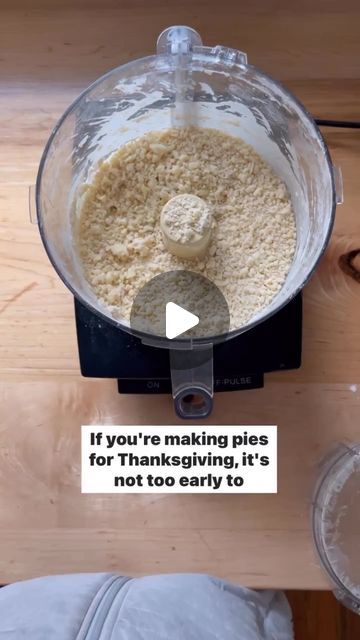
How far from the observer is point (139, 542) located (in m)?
0.69

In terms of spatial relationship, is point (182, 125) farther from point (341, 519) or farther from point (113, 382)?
point (341, 519)

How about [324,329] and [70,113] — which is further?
[324,329]

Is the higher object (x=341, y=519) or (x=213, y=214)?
(x=213, y=214)

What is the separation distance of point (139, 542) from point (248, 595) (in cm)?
12

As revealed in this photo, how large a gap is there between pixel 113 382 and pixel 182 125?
0.28 m

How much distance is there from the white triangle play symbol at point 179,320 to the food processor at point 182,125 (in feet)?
0.07

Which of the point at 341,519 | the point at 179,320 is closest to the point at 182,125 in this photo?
the point at 179,320

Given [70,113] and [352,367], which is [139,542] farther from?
[70,113]

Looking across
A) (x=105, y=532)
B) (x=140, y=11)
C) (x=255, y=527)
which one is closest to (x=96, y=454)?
(x=105, y=532)

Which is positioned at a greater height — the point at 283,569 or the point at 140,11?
the point at 140,11

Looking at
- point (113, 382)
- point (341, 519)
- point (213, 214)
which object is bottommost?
point (341, 519)

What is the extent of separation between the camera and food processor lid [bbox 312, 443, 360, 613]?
27.3 inches

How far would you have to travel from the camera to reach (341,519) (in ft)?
2.34

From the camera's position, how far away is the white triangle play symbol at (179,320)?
2.06ft
